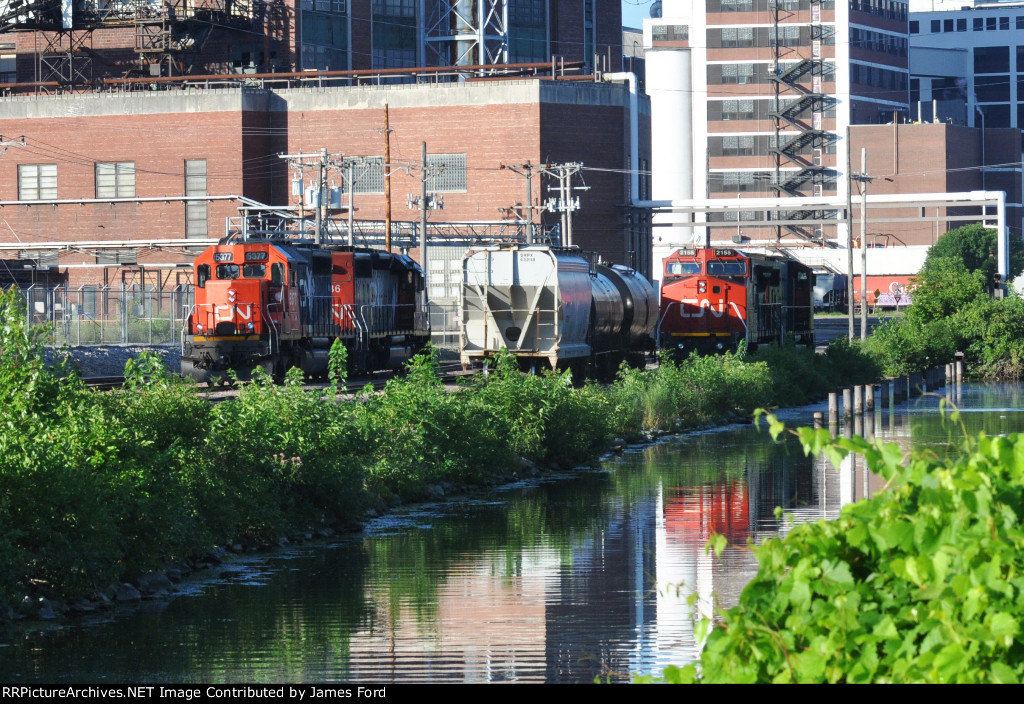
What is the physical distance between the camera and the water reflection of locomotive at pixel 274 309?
41.8 meters

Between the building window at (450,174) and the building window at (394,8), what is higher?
the building window at (394,8)

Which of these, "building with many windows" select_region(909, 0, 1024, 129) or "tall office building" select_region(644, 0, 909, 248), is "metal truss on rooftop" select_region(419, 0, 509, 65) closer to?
"tall office building" select_region(644, 0, 909, 248)

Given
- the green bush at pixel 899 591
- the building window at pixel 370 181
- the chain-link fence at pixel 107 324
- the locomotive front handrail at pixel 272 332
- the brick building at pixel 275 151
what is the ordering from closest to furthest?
the green bush at pixel 899 591 < the locomotive front handrail at pixel 272 332 < the chain-link fence at pixel 107 324 < the brick building at pixel 275 151 < the building window at pixel 370 181

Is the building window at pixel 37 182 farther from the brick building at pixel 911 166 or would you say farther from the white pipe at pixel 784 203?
the brick building at pixel 911 166

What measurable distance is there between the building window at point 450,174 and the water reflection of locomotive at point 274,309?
1502 inches

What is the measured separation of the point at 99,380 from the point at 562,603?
2867cm

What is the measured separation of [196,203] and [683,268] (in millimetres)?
43721

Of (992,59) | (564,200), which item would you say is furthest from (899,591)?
(992,59)

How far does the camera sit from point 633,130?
88.9 m

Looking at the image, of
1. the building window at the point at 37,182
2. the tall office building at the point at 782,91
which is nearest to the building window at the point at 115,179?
the building window at the point at 37,182

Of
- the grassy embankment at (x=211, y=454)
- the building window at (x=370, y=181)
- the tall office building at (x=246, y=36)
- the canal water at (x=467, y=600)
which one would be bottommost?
the canal water at (x=467, y=600)

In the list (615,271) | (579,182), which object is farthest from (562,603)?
(579,182)

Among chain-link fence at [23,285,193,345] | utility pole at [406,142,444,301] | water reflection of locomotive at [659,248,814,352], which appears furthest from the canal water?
utility pole at [406,142,444,301]

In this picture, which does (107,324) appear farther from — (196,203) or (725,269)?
(196,203)
